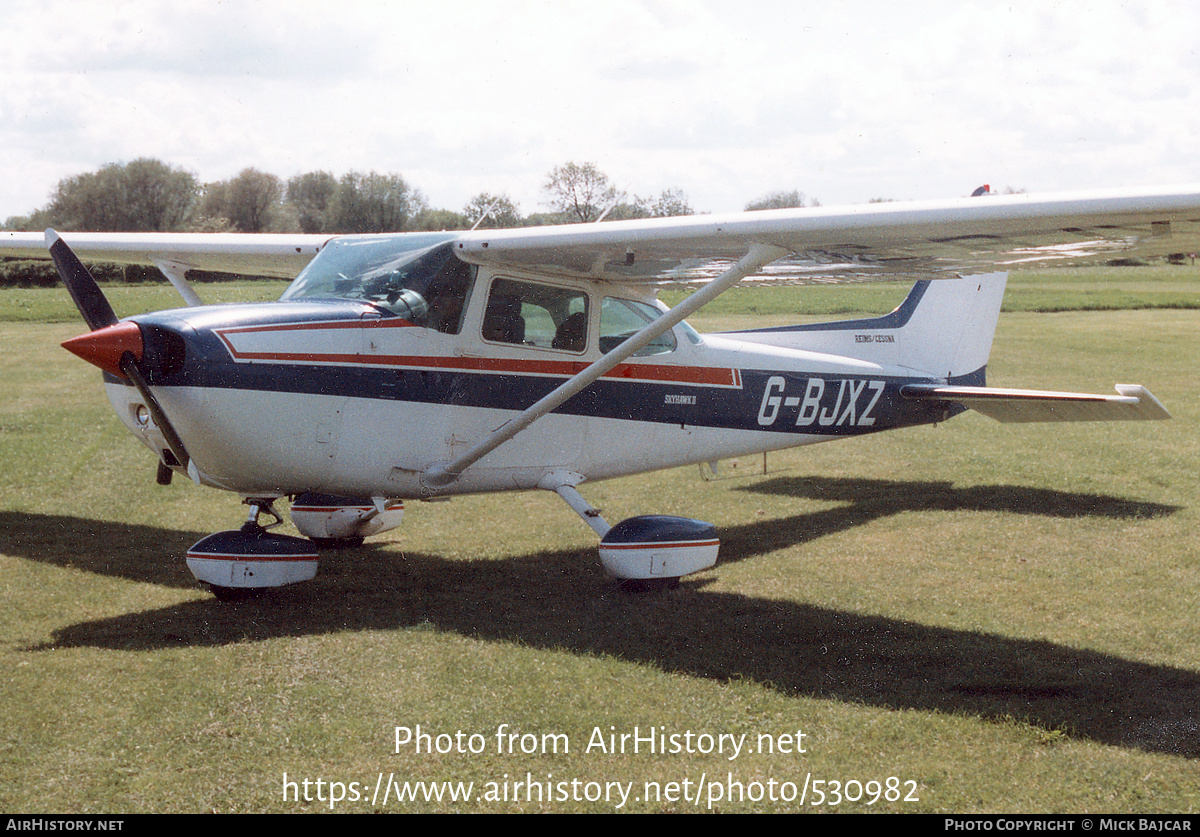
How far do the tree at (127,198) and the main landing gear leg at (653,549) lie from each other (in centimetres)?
4027

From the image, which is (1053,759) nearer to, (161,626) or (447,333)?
(447,333)

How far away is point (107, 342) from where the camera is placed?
5.11 metres

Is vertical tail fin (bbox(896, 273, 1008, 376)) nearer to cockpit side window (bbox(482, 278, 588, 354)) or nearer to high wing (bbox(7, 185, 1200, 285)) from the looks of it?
high wing (bbox(7, 185, 1200, 285))

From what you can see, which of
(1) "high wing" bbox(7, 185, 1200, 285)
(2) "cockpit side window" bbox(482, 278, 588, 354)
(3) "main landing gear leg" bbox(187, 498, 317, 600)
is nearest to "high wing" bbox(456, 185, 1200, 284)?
(1) "high wing" bbox(7, 185, 1200, 285)

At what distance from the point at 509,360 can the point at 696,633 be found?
6.95ft

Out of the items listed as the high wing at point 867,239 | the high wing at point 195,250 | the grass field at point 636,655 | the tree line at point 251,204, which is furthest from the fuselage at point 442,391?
the tree line at point 251,204

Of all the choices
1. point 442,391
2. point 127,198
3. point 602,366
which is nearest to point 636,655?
point 602,366

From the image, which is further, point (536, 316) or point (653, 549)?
point (536, 316)

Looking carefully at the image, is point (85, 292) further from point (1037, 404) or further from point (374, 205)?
point (374, 205)

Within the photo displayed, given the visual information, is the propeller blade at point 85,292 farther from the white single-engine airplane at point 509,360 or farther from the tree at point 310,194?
the tree at point 310,194

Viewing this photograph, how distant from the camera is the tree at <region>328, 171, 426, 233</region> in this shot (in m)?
35.5

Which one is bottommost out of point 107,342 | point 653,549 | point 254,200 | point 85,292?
point 653,549

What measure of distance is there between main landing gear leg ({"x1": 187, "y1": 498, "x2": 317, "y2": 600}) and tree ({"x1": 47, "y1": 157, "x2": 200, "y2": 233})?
39710 mm

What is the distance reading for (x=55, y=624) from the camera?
19.0ft
